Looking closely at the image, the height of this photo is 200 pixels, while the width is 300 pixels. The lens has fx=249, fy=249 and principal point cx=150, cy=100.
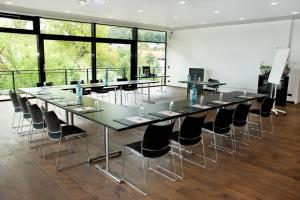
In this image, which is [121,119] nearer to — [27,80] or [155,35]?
[27,80]

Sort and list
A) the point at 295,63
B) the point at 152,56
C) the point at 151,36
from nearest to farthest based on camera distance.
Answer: the point at 295,63 → the point at 151,36 → the point at 152,56

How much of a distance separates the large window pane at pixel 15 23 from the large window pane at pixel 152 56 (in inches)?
202

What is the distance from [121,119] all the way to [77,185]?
984mm

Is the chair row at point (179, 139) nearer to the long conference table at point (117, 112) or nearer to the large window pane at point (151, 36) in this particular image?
the long conference table at point (117, 112)

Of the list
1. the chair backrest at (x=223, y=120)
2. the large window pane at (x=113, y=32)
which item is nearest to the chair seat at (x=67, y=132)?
the chair backrest at (x=223, y=120)

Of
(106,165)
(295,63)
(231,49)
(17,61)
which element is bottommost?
(106,165)

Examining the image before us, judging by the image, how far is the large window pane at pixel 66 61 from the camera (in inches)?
371

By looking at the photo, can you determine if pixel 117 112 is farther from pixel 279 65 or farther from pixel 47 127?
pixel 279 65

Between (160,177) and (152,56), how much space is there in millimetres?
10228

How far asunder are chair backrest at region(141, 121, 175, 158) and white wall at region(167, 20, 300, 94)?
7.81 m

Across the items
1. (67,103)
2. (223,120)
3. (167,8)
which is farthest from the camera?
(167,8)

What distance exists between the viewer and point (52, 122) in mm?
3578

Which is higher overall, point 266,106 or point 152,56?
point 152,56

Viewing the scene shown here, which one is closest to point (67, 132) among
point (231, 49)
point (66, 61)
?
point (66, 61)
